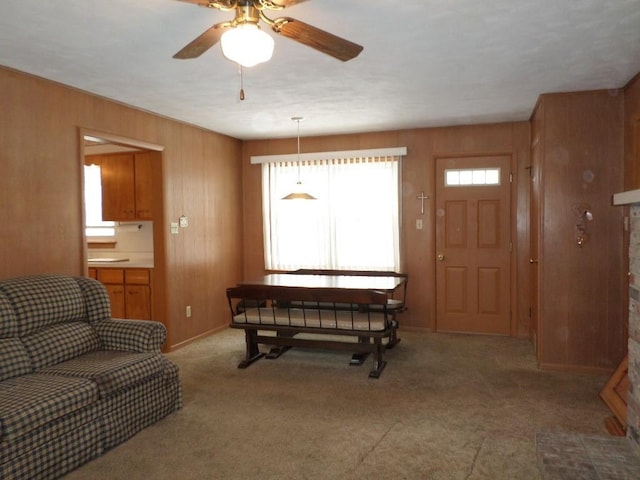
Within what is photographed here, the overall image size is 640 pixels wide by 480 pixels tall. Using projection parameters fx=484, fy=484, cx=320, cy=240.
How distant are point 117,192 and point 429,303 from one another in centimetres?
377

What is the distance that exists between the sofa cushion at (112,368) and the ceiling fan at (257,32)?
1.86 meters

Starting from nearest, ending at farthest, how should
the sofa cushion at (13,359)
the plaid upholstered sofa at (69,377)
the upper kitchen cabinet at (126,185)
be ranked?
the plaid upholstered sofa at (69,377), the sofa cushion at (13,359), the upper kitchen cabinet at (126,185)

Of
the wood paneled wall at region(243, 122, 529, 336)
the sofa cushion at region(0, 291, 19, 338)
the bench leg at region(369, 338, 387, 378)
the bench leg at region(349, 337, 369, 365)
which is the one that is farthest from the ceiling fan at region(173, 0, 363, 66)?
the wood paneled wall at region(243, 122, 529, 336)

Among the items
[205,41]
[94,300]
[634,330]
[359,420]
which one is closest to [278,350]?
[359,420]

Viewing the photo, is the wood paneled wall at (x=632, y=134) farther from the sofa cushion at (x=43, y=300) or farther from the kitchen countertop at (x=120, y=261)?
the kitchen countertop at (x=120, y=261)

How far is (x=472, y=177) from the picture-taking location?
555cm

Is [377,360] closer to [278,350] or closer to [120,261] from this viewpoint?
[278,350]

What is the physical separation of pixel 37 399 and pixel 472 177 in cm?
469

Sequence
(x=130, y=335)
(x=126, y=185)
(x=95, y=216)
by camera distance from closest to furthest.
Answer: (x=130, y=335), (x=126, y=185), (x=95, y=216)

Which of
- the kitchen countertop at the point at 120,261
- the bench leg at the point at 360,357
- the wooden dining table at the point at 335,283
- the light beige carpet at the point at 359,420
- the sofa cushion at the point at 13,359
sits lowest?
the light beige carpet at the point at 359,420

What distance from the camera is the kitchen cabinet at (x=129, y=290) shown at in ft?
16.7

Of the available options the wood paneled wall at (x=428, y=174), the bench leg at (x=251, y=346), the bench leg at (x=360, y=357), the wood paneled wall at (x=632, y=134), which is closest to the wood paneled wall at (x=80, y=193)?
the bench leg at (x=251, y=346)

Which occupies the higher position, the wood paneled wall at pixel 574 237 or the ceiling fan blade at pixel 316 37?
the ceiling fan blade at pixel 316 37

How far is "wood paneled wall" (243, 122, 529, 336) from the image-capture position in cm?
537
